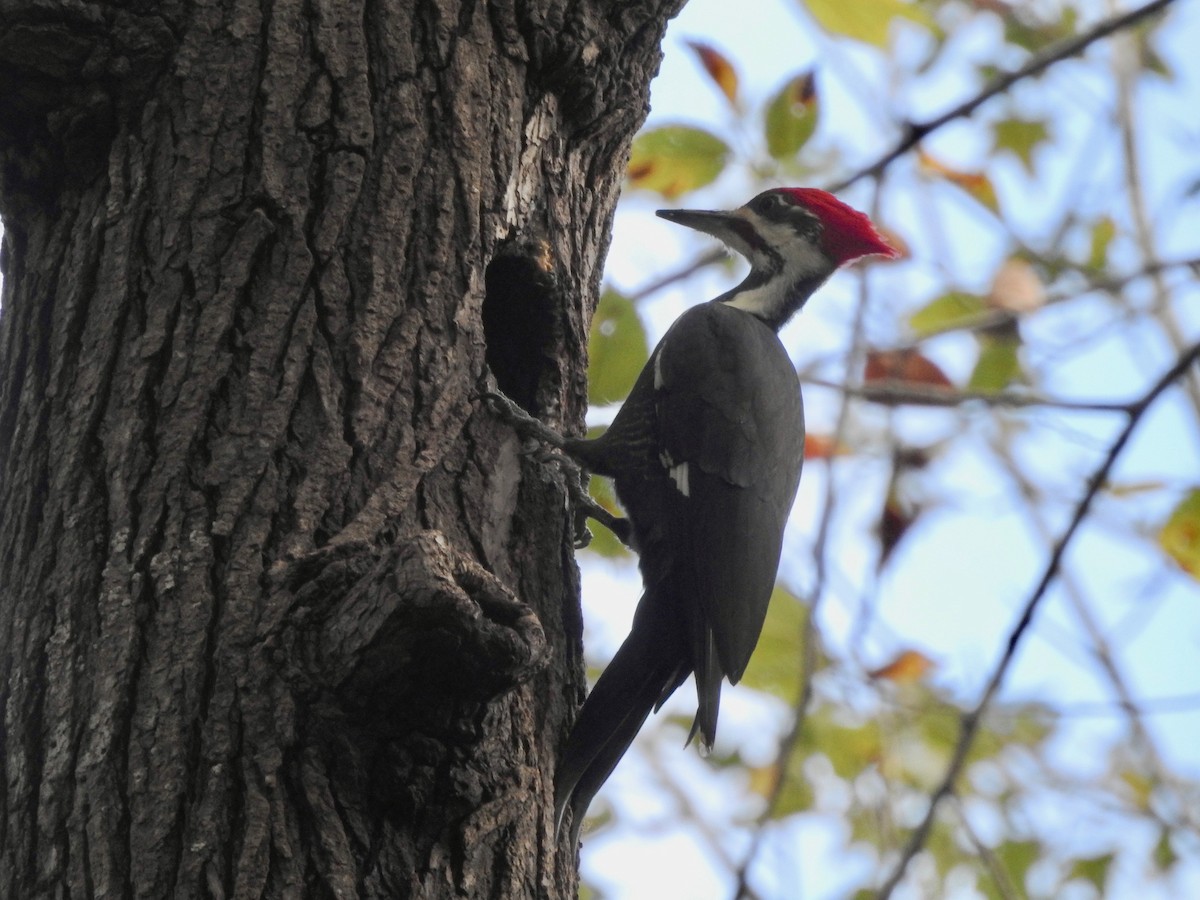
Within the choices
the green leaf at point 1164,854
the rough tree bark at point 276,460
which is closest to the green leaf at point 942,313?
the rough tree bark at point 276,460

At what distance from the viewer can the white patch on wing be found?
2.95 meters

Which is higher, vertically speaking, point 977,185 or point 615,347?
point 977,185

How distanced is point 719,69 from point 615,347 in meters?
1.11

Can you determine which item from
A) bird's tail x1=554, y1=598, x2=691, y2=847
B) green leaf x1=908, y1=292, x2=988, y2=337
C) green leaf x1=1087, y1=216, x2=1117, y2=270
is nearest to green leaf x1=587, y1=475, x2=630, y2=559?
bird's tail x1=554, y1=598, x2=691, y2=847

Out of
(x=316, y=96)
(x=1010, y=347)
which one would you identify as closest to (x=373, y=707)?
(x=316, y=96)

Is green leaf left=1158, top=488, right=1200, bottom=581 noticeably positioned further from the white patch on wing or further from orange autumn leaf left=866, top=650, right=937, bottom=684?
orange autumn leaf left=866, top=650, right=937, bottom=684

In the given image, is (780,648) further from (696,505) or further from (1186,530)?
(1186,530)

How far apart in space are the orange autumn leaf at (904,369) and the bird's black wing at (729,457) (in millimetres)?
652

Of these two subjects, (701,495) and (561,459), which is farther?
(701,495)

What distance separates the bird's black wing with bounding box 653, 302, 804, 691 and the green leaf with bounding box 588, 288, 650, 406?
392 millimetres

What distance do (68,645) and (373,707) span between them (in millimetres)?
453

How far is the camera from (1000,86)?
2764 mm

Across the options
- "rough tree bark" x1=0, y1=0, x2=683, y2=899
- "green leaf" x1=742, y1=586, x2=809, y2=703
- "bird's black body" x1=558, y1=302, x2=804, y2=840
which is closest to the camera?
"rough tree bark" x1=0, y1=0, x2=683, y2=899

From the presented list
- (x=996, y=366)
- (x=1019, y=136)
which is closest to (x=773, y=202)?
(x=996, y=366)
